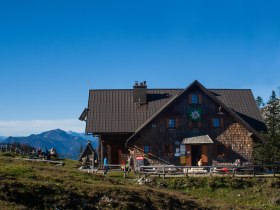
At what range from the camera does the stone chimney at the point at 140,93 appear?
151 ft

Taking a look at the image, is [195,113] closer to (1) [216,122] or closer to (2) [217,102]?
(1) [216,122]

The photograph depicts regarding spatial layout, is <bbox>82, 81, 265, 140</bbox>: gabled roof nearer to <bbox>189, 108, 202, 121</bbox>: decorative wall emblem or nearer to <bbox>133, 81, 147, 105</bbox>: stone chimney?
<bbox>133, 81, 147, 105</bbox>: stone chimney

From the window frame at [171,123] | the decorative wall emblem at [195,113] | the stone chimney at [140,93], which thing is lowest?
the window frame at [171,123]

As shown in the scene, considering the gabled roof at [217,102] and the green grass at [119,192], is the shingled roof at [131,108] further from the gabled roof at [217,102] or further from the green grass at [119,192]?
the green grass at [119,192]

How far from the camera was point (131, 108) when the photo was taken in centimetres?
4547

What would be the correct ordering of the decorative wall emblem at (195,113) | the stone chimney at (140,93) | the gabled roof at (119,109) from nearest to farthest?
the decorative wall emblem at (195,113)
the gabled roof at (119,109)
the stone chimney at (140,93)

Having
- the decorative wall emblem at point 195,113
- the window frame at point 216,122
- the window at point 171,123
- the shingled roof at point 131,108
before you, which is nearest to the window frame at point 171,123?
the window at point 171,123

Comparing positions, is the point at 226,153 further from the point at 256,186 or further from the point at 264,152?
the point at 256,186

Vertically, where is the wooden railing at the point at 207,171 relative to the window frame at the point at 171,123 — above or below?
below

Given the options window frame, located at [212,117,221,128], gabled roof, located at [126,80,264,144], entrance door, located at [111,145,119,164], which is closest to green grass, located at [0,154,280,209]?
gabled roof, located at [126,80,264,144]

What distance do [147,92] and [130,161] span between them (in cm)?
953

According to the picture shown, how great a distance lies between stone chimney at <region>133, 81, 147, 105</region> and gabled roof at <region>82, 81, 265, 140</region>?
46 cm

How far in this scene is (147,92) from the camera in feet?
158

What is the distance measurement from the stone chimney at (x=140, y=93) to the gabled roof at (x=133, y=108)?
46 cm
